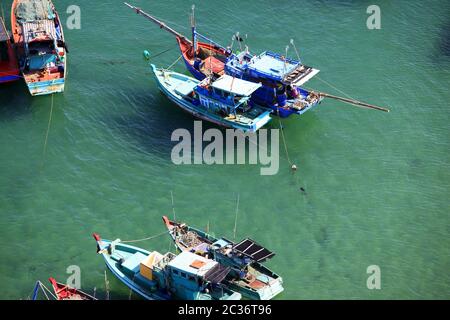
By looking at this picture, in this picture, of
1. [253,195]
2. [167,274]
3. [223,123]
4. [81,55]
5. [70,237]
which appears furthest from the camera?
[81,55]

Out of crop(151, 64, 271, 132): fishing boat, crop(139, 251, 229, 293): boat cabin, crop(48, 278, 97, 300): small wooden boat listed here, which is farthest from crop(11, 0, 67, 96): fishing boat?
crop(139, 251, 229, 293): boat cabin

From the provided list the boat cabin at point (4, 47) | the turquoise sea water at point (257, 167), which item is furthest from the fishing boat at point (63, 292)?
the boat cabin at point (4, 47)

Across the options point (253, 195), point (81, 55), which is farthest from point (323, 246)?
point (81, 55)

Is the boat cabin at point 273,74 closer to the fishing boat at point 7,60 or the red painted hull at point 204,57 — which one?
the red painted hull at point 204,57

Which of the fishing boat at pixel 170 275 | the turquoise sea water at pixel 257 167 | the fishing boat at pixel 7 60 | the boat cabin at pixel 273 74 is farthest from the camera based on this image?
the fishing boat at pixel 7 60

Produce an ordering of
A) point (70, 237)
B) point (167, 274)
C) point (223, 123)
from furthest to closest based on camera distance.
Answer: point (223, 123)
point (70, 237)
point (167, 274)

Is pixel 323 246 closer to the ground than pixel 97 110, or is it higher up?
closer to the ground

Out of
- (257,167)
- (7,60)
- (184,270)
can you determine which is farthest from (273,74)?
(7,60)

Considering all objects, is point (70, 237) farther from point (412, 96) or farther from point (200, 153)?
point (412, 96)
